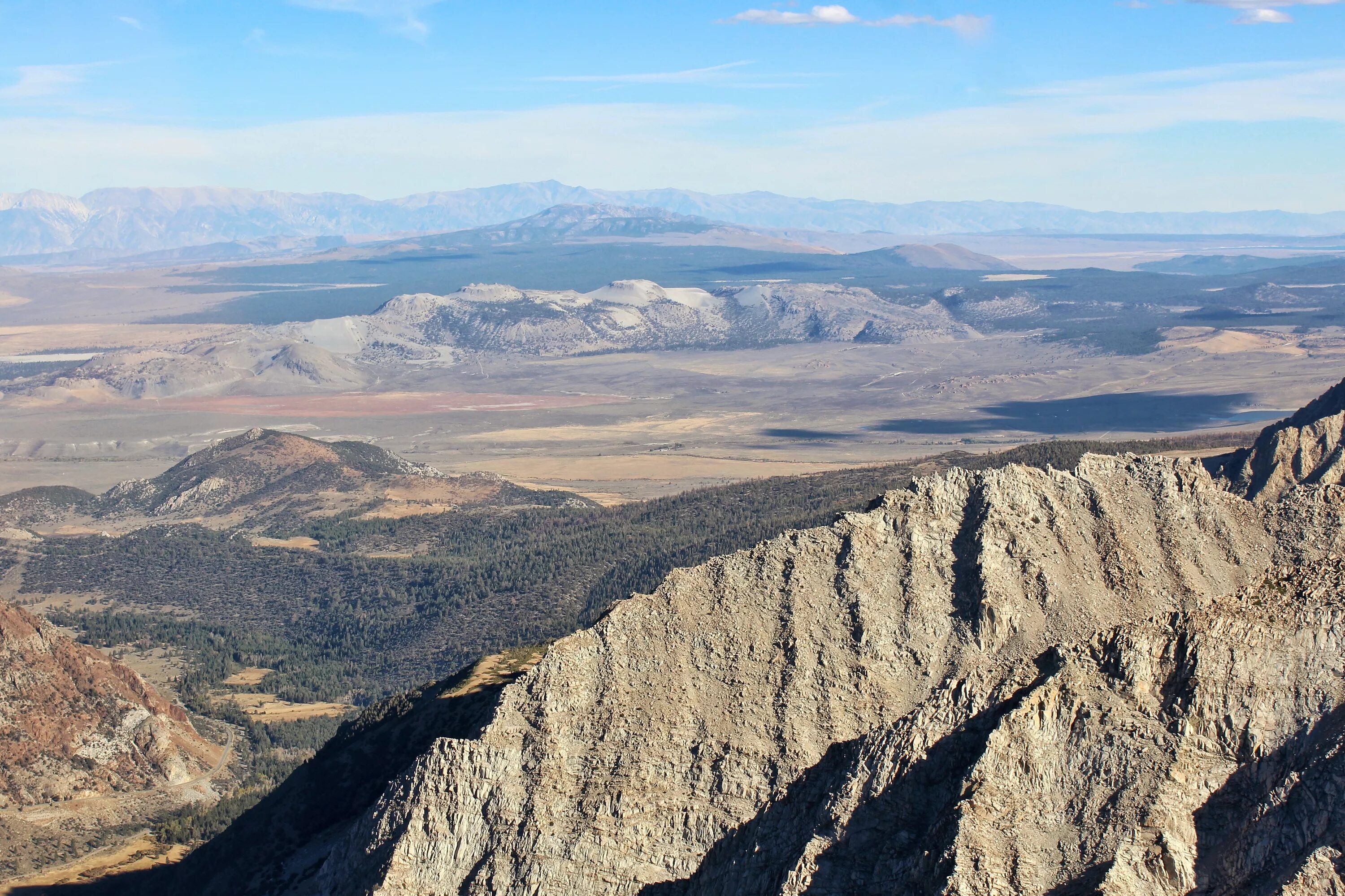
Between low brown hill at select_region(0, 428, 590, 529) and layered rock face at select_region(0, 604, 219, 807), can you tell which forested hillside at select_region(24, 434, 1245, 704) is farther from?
layered rock face at select_region(0, 604, 219, 807)

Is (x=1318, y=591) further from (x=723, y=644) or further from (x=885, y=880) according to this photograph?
(x=723, y=644)

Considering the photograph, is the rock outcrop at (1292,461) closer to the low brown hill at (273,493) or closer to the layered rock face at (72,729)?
the layered rock face at (72,729)

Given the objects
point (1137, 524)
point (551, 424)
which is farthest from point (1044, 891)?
point (551, 424)

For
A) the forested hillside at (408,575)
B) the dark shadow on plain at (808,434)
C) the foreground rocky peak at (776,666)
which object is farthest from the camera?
the dark shadow on plain at (808,434)

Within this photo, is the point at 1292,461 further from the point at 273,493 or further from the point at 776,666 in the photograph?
the point at 273,493

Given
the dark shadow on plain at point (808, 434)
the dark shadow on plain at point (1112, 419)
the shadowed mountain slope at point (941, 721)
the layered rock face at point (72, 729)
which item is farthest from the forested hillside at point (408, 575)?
the dark shadow on plain at point (1112, 419)

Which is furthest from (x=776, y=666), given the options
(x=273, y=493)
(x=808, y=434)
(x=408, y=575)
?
(x=808, y=434)
